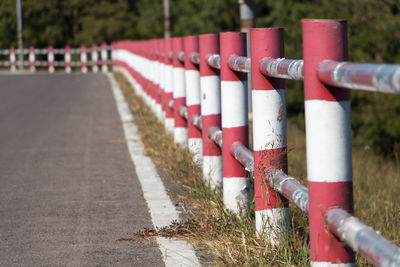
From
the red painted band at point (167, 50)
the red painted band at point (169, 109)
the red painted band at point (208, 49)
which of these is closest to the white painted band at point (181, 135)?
the red painted band at point (169, 109)

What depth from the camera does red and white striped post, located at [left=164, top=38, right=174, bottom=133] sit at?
8734mm

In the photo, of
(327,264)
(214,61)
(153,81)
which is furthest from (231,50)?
→ (153,81)

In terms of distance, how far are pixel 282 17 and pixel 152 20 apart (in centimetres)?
1896

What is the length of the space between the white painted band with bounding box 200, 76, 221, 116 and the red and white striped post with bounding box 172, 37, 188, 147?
1.77 m

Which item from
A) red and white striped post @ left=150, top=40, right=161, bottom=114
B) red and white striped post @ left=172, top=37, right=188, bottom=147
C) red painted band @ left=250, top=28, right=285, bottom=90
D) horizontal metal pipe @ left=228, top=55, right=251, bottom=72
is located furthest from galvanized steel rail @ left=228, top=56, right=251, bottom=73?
red and white striped post @ left=150, top=40, right=161, bottom=114

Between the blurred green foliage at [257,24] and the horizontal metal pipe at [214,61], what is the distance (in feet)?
13.4

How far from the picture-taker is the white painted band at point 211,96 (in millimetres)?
5605

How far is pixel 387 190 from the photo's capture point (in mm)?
8422

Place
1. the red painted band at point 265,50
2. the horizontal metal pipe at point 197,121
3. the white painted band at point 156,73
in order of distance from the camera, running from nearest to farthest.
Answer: the red painted band at point 265,50 < the horizontal metal pipe at point 197,121 < the white painted band at point 156,73

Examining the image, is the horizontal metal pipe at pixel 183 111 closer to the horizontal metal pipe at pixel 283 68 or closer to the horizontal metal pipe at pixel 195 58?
the horizontal metal pipe at pixel 195 58

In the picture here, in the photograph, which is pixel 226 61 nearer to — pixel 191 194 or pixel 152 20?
pixel 191 194

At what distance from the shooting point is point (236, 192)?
466 cm

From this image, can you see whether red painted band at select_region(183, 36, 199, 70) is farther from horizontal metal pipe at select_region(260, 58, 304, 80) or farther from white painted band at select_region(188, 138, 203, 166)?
horizontal metal pipe at select_region(260, 58, 304, 80)

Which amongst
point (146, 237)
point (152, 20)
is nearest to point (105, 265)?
point (146, 237)
